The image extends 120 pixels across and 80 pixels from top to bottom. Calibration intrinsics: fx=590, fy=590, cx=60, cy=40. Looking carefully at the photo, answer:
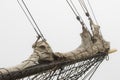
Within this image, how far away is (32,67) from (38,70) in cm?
14

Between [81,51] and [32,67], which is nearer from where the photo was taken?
[32,67]

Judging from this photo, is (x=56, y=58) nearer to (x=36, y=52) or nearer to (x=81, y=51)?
(x=36, y=52)

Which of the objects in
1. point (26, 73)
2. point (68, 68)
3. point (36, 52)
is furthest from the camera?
point (68, 68)

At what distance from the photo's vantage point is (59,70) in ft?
24.2

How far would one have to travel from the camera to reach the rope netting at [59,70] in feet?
21.4

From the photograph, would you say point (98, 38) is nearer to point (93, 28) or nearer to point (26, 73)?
point (93, 28)

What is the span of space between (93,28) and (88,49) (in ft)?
1.53

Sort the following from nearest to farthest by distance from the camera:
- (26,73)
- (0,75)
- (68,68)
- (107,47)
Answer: (0,75) < (26,73) < (68,68) < (107,47)

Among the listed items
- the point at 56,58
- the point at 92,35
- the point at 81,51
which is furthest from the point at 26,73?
the point at 92,35

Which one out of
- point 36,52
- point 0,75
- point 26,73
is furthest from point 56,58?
point 0,75

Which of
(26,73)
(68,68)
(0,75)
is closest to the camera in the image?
(0,75)

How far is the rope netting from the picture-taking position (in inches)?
257

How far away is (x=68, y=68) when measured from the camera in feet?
25.0

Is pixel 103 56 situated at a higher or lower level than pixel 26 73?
lower
